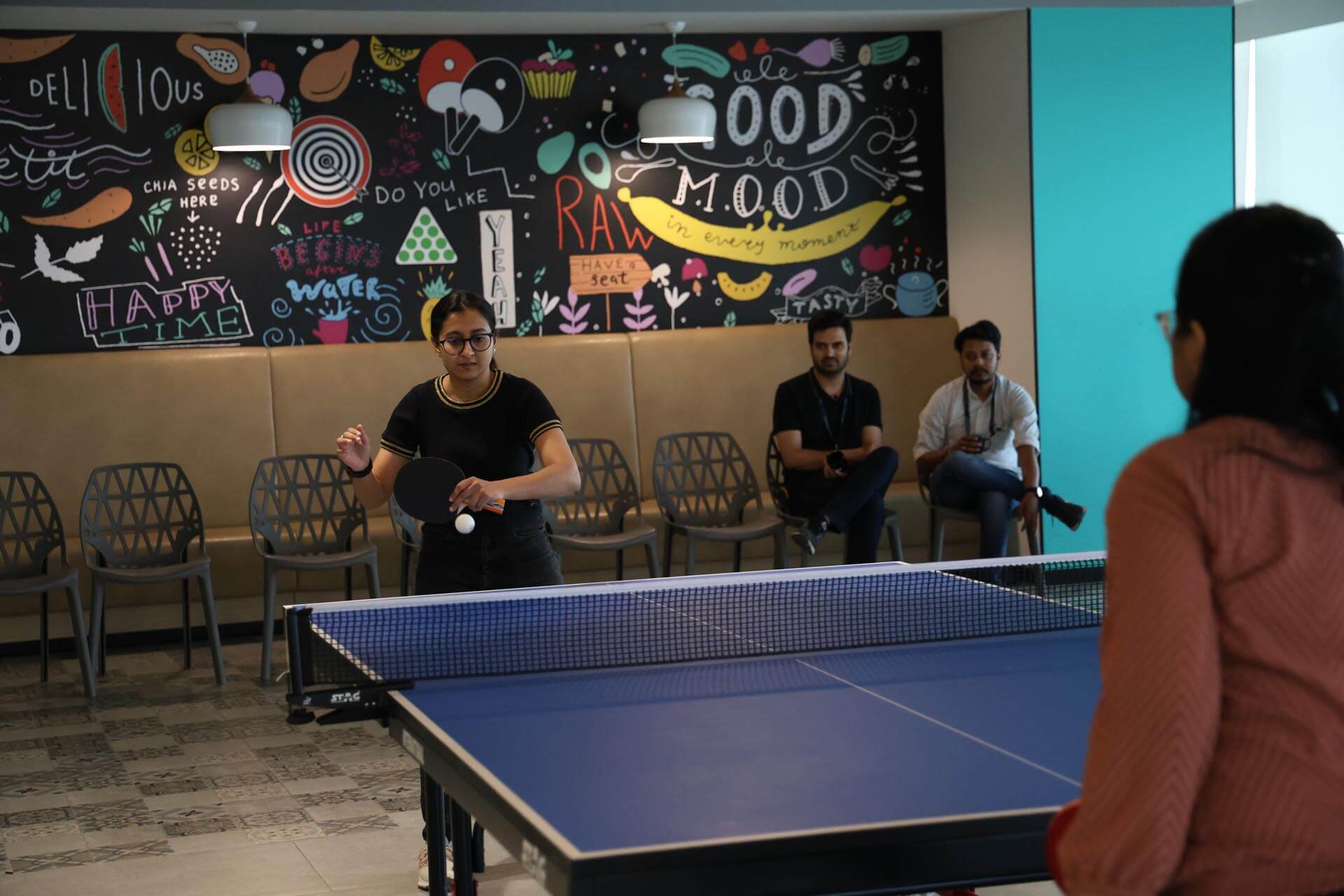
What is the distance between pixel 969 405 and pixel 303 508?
3002mm

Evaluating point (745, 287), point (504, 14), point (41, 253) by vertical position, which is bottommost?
point (745, 287)

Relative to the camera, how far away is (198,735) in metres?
5.55

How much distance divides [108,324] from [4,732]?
242cm

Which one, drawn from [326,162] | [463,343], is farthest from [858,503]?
[326,162]

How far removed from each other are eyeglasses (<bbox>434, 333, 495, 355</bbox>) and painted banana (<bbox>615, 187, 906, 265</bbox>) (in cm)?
405

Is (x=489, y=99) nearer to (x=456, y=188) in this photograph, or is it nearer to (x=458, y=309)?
(x=456, y=188)

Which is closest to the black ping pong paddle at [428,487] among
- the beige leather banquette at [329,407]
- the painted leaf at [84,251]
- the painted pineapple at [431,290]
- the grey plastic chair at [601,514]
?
the grey plastic chair at [601,514]

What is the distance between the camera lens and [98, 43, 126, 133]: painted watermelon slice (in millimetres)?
7262

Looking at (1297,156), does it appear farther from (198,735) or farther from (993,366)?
(198,735)

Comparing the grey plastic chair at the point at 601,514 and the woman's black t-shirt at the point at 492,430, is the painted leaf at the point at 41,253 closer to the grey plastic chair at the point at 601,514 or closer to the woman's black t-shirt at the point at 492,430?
the grey plastic chair at the point at 601,514

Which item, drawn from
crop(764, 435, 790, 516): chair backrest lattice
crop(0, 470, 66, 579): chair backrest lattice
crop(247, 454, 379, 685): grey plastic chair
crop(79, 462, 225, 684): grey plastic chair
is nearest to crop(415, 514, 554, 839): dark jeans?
crop(247, 454, 379, 685): grey plastic chair

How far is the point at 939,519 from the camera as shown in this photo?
694 cm

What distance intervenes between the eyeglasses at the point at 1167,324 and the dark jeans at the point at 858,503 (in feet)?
16.8

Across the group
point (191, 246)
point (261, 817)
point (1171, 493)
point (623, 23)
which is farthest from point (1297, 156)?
point (1171, 493)
